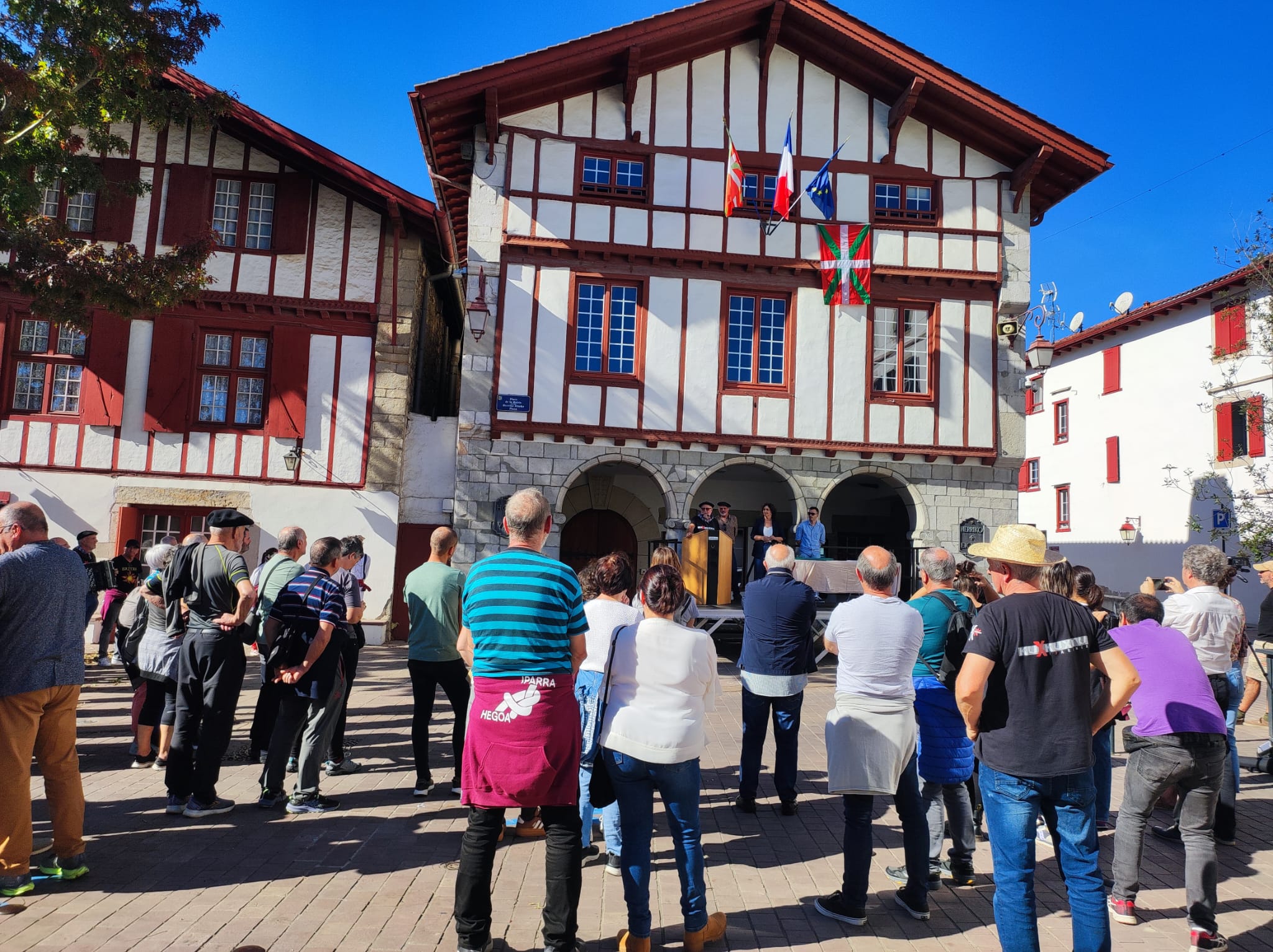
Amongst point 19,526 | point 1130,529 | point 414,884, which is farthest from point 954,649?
point 1130,529

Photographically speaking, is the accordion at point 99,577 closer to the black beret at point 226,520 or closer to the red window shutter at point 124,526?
the black beret at point 226,520

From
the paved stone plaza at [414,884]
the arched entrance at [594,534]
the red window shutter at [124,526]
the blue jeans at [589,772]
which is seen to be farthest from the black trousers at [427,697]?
the arched entrance at [594,534]

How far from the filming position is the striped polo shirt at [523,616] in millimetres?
3740

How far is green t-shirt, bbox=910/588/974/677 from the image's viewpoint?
4.84 m

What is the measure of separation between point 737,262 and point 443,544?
982 centimetres

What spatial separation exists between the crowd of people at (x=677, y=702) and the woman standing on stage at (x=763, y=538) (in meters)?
8.29

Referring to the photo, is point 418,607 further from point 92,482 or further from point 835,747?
point 92,482

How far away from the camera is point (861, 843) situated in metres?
4.30

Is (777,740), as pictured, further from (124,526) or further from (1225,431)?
(1225,431)

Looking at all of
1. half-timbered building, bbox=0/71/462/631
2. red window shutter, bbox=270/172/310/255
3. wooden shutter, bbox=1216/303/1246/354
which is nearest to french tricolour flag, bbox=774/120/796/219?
half-timbered building, bbox=0/71/462/631

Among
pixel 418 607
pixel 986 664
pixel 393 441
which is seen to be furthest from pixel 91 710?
pixel 986 664

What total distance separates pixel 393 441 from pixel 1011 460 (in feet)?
34.3

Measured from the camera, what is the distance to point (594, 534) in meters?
17.6

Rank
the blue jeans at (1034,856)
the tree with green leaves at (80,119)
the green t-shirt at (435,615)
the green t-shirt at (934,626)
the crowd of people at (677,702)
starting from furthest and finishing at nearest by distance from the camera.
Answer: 1. the tree with green leaves at (80,119)
2. the green t-shirt at (435,615)
3. the green t-shirt at (934,626)
4. the crowd of people at (677,702)
5. the blue jeans at (1034,856)
